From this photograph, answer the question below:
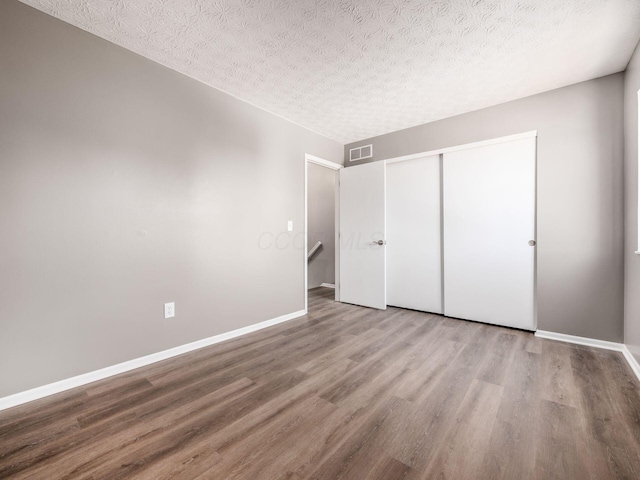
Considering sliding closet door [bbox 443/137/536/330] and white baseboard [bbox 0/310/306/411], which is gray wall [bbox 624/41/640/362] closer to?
sliding closet door [bbox 443/137/536/330]

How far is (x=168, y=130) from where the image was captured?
7.63 feet

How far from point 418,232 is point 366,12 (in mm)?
2551

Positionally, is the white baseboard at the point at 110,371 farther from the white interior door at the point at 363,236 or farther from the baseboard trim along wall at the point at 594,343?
the baseboard trim along wall at the point at 594,343

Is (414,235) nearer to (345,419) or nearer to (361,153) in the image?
(361,153)

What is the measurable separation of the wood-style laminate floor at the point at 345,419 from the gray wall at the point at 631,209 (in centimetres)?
34

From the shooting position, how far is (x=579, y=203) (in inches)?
102

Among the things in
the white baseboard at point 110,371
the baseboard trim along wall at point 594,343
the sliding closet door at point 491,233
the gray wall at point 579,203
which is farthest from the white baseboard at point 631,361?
the white baseboard at point 110,371

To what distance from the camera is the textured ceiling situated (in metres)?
1.73

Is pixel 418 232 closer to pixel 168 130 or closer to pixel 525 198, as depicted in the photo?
pixel 525 198

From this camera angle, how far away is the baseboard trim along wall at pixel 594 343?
6.95 ft

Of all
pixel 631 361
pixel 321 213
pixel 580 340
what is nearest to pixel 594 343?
pixel 580 340

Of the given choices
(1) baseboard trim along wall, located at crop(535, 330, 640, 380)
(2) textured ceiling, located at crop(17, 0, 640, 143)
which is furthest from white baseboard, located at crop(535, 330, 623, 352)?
(2) textured ceiling, located at crop(17, 0, 640, 143)

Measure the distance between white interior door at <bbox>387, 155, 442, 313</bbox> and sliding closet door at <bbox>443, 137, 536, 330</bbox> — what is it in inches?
5.6

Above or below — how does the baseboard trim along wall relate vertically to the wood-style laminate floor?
above
